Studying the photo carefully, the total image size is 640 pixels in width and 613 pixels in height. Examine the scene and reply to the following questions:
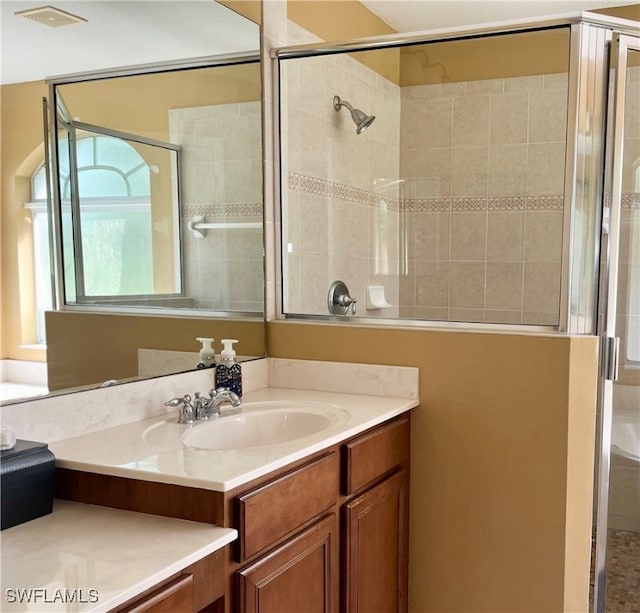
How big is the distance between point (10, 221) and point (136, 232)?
0.44 meters

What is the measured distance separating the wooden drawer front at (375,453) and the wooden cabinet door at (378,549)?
5 cm

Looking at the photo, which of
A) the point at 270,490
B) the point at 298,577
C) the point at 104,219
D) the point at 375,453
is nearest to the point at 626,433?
the point at 375,453

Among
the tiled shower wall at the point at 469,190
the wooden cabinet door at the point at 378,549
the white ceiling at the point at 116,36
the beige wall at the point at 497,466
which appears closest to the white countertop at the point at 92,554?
the wooden cabinet door at the point at 378,549

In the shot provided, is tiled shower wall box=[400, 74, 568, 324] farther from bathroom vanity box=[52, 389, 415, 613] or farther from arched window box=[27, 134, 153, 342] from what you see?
arched window box=[27, 134, 153, 342]

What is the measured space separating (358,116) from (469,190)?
63 cm

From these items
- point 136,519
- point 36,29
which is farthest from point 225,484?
point 36,29

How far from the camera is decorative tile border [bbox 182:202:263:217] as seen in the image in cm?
221

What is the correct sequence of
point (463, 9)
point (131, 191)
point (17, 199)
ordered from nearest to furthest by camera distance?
point (17, 199), point (131, 191), point (463, 9)

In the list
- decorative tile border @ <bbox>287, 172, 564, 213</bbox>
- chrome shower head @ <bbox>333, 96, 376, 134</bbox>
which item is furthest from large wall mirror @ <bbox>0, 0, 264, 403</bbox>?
chrome shower head @ <bbox>333, 96, 376, 134</bbox>

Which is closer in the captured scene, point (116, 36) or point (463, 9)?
point (116, 36)

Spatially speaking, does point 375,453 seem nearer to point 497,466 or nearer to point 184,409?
point 497,466

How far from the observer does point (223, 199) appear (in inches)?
93.2

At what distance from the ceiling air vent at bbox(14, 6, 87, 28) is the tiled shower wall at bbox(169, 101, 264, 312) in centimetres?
49

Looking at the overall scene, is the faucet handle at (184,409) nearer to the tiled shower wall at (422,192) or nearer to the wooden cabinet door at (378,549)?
the wooden cabinet door at (378,549)
